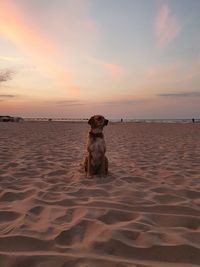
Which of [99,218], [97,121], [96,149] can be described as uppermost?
[97,121]

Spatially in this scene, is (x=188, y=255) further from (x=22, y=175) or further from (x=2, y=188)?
(x=22, y=175)

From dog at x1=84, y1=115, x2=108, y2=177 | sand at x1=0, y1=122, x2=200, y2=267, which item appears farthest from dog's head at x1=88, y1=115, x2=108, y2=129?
sand at x1=0, y1=122, x2=200, y2=267

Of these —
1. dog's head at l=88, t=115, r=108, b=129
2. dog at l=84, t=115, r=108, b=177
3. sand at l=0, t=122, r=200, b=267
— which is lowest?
sand at l=0, t=122, r=200, b=267

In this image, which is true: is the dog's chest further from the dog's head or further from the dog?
the dog's head

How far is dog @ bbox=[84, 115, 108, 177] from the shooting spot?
6.07m

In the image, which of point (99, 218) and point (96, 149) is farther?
point (96, 149)

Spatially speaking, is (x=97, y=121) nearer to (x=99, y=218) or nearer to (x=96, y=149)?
(x=96, y=149)

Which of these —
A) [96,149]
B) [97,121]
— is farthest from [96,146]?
[97,121]

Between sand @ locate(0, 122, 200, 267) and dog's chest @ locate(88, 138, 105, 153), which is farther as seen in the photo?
dog's chest @ locate(88, 138, 105, 153)

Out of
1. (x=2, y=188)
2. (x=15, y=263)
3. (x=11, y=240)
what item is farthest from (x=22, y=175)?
(x=15, y=263)

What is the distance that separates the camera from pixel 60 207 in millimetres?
4145

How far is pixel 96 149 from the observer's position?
608 centimetres

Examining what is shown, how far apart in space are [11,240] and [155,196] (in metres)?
2.35

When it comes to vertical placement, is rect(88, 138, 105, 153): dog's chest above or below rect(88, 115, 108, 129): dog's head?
below
